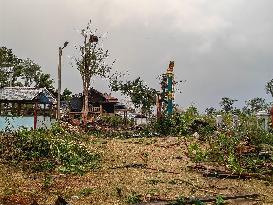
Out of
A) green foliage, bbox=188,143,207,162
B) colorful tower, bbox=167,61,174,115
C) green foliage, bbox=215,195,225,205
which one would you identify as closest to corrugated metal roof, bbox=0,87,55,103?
colorful tower, bbox=167,61,174,115

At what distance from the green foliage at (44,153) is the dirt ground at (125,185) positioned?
1.64 ft

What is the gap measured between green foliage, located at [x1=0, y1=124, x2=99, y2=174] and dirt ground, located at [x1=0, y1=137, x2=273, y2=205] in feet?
1.64

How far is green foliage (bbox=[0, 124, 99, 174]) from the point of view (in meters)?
12.8

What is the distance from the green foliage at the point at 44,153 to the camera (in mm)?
12836

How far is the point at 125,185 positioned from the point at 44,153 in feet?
13.5

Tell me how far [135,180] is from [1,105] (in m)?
27.9

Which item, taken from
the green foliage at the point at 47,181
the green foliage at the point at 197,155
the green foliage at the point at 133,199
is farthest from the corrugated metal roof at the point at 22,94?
the green foliage at the point at 133,199

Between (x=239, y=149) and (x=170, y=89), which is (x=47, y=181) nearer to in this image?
(x=239, y=149)

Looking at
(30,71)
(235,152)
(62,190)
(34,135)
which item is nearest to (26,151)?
(34,135)

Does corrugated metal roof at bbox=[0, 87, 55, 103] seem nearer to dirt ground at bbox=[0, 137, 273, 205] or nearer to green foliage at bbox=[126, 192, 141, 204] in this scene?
dirt ground at bbox=[0, 137, 273, 205]

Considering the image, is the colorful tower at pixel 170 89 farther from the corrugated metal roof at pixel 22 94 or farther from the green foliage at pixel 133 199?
the green foliage at pixel 133 199

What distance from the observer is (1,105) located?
3681 cm

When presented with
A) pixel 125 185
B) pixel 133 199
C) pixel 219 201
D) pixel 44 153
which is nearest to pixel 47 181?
pixel 125 185

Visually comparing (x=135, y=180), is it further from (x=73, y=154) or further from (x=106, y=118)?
(x=106, y=118)
